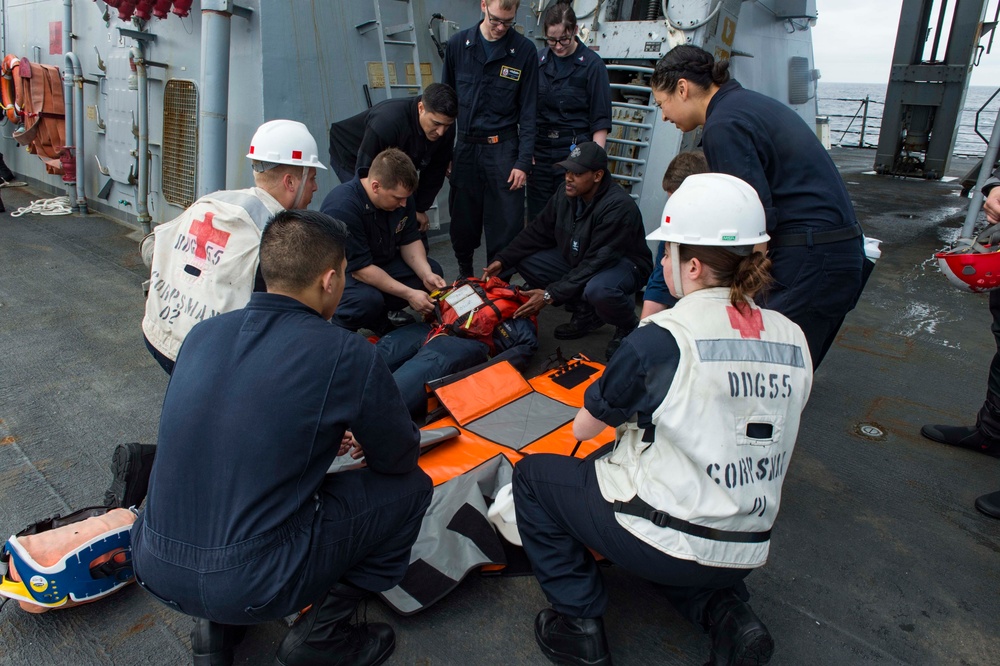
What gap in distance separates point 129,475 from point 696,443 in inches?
83.1

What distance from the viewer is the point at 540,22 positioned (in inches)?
290

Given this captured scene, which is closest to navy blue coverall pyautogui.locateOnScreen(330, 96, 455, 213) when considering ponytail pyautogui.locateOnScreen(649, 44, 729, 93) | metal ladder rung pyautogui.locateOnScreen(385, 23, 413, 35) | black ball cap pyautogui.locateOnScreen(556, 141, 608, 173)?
black ball cap pyautogui.locateOnScreen(556, 141, 608, 173)

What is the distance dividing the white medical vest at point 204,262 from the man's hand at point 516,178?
2469 mm

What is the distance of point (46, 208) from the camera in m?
7.60

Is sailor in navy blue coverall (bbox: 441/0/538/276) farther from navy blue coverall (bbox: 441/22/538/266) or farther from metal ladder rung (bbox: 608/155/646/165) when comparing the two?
metal ladder rung (bbox: 608/155/646/165)

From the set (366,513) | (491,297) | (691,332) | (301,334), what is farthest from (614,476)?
(491,297)

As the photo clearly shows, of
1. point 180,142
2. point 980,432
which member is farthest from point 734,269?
point 180,142

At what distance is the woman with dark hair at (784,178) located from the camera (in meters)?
2.55

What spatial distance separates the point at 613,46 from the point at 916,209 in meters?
6.22

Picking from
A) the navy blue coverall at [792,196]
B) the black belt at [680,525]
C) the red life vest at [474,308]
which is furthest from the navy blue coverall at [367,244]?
the black belt at [680,525]

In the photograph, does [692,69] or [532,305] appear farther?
[532,305]

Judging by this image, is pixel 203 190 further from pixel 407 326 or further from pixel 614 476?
pixel 614 476

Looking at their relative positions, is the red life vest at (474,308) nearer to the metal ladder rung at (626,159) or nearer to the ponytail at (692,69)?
the ponytail at (692,69)

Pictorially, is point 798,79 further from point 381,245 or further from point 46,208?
point 46,208
